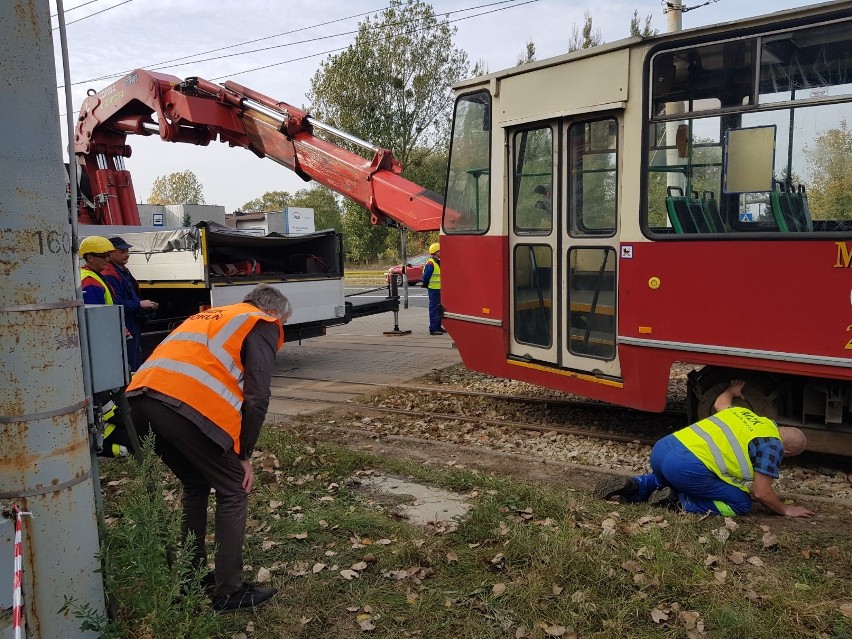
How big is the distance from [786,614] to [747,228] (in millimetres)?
3056

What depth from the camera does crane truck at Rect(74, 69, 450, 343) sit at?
855cm

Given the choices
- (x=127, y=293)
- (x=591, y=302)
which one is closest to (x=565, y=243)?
(x=591, y=302)

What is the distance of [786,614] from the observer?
3.21 metres

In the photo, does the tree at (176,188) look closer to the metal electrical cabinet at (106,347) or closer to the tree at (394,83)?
the tree at (394,83)

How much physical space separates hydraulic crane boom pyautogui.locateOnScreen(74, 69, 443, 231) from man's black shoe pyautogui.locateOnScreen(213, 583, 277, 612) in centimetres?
503

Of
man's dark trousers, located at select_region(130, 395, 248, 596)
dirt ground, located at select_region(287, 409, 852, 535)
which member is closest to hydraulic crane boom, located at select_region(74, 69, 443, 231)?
dirt ground, located at select_region(287, 409, 852, 535)

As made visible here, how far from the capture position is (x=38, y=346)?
2635mm

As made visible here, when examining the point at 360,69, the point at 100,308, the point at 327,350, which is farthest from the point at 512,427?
the point at 360,69

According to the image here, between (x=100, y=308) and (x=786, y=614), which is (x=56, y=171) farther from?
(x=786, y=614)

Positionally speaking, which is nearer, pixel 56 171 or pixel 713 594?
pixel 56 171

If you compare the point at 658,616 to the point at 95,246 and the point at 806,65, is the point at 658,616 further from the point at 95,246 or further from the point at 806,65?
the point at 95,246

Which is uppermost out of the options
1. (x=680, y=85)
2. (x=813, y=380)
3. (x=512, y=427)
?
(x=680, y=85)

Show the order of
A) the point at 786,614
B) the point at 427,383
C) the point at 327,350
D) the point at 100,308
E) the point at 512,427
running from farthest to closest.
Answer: the point at 327,350, the point at 427,383, the point at 512,427, the point at 786,614, the point at 100,308

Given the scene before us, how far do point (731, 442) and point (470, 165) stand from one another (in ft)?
13.5
